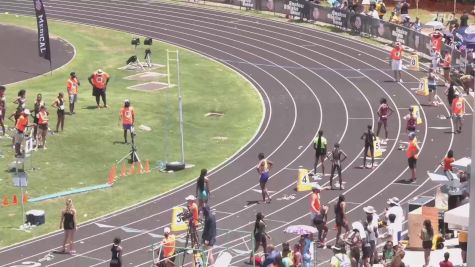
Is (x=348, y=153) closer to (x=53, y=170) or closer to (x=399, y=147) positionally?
(x=399, y=147)

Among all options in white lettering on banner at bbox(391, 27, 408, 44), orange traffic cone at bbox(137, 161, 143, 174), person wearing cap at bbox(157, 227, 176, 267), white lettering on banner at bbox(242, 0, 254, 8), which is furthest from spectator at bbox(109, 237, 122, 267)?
white lettering on banner at bbox(242, 0, 254, 8)

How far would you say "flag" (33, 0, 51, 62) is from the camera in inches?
1991

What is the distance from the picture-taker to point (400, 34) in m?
56.8

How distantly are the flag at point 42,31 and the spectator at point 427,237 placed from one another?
1038 inches

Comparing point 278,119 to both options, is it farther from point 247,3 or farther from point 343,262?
point 247,3

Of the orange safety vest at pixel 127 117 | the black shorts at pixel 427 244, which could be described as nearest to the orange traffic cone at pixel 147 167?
the orange safety vest at pixel 127 117

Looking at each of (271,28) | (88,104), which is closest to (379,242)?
(88,104)

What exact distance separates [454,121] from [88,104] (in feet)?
46.5

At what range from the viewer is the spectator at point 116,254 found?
27406mm

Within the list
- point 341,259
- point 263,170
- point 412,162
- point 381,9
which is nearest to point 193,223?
point 341,259

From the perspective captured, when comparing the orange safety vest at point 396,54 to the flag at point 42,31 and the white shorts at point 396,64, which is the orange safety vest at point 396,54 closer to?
the white shorts at point 396,64

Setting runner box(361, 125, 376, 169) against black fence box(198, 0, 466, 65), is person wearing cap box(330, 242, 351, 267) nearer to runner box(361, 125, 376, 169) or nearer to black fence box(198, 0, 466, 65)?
runner box(361, 125, 376, 169)

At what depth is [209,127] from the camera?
44062mm

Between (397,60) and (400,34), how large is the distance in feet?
25.2
